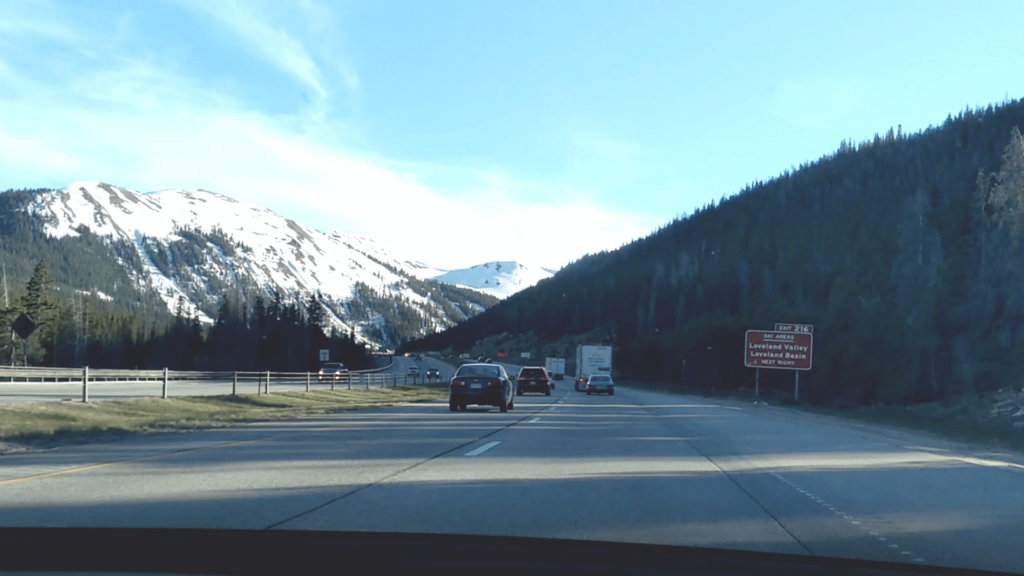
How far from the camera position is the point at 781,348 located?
5047 centimetres

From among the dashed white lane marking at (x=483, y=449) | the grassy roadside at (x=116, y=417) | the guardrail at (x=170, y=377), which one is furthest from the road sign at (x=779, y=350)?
the dashed white lane marking at (x=483, y=449)

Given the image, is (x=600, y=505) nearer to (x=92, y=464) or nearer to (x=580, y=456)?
(x=580, y=456)

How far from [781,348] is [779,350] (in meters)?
0.17

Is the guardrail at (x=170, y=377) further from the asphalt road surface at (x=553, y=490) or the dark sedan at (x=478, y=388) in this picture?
the asphalt road surface at (x=553, y=490)

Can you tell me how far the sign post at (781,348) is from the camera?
165ft

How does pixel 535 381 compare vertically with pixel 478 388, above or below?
below

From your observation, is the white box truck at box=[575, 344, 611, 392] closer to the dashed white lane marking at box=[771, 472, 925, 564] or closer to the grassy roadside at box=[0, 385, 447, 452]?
the grassy roadside at box=[0, 385, 447, 452]

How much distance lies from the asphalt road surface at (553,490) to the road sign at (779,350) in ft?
111

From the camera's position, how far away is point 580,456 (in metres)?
13.9

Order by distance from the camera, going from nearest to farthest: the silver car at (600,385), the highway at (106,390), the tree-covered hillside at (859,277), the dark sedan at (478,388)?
the dark sedan at (478,388)
the highway at (106,390)
the silver car at (600,385)
the tree-covered hillside at (859,277)

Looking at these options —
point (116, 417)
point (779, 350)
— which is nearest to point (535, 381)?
point (779, 350)

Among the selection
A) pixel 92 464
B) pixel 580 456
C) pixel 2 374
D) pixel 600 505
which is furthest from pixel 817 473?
pixel 2 374

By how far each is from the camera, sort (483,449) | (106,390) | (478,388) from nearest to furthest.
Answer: (483,449) < (478,388) < (106,390)

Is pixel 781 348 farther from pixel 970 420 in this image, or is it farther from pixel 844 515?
pixel 844 515
